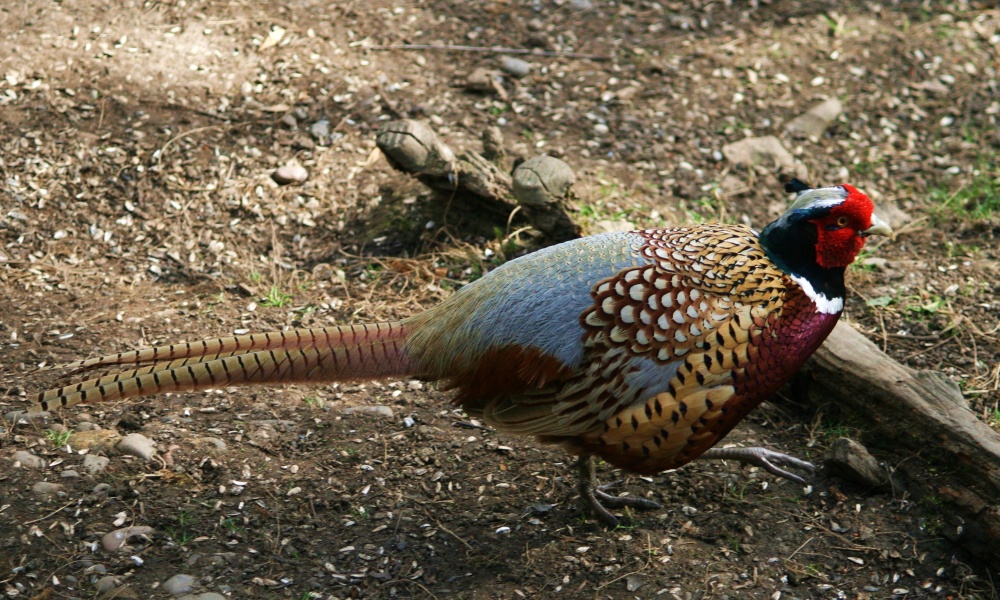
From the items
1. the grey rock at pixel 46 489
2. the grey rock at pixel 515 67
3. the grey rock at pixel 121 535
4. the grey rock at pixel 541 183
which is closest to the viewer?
the grey rock at pixel 121 535

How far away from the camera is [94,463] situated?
3.03 meters

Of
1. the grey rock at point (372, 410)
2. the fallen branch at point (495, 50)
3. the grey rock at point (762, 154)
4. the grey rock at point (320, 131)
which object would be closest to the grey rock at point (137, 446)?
the grey rock at point (372, 410)

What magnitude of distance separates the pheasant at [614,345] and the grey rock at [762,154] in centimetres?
199

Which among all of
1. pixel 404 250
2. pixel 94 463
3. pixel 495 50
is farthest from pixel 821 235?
pixel 495 50

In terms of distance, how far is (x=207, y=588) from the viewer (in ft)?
8.77

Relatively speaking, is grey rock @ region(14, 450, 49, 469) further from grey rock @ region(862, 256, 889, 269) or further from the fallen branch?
grey rock @ region(862, 256, 889, 269)

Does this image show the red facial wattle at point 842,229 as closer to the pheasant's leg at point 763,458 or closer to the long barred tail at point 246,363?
the pheasant's leg at point 763,458

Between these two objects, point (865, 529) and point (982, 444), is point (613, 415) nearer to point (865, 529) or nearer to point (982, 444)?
point (865, 529)

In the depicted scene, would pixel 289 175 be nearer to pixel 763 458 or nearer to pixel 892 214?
pixel 763 458

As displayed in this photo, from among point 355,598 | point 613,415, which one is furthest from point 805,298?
point 355,598

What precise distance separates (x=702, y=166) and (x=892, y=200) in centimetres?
97

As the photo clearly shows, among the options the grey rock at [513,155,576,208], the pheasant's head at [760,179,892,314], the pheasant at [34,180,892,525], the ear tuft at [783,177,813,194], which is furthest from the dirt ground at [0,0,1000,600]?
the ear tuft at [783,177,813,194]

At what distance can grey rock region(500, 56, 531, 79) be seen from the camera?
523 centimetres

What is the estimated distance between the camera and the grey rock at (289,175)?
4.54m
